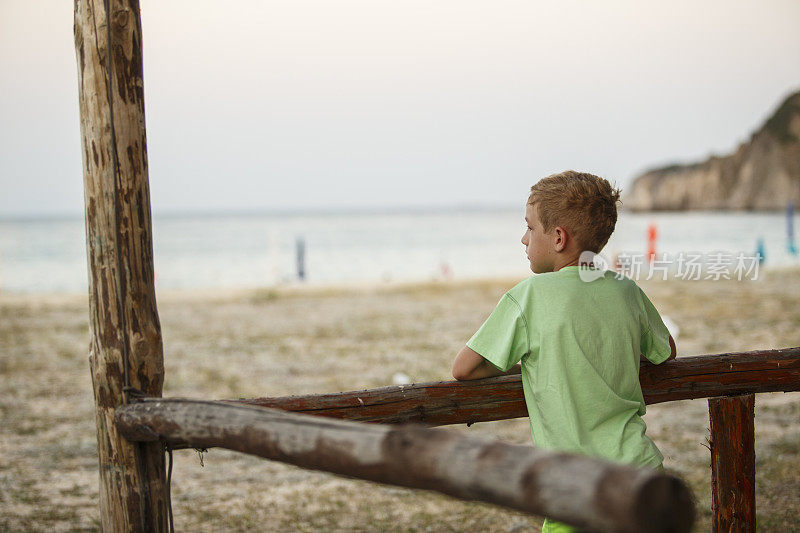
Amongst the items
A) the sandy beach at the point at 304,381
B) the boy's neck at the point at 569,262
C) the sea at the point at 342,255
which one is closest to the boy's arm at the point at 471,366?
the boy's neck at the point at 569,262

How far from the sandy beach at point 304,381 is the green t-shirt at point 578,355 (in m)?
1.31

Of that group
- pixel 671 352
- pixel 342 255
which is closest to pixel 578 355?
pixel 671 352

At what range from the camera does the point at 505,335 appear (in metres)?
2.22

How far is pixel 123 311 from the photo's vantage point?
245cm

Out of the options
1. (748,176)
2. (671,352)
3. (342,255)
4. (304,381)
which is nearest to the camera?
(671,352)

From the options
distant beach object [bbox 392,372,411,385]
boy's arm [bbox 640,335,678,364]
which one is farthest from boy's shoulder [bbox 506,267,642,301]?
distant beach object [bbox 392,372,411,385]

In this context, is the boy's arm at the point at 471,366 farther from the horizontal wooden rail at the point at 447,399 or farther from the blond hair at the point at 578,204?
Result: the blond hair at the point at 578,204

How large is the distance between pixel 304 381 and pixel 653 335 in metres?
6.58

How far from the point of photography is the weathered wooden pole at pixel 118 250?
2.38 metres

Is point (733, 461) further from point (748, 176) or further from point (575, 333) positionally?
point (748, 176)

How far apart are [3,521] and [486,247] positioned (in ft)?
120

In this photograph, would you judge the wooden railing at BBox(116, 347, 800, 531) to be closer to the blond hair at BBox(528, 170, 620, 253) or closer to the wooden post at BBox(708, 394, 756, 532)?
the wooden post at BBox(708, 394, 756, 532)

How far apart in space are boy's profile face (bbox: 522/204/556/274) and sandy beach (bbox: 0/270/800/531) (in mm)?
1539

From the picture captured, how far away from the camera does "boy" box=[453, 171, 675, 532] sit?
2148 mm
